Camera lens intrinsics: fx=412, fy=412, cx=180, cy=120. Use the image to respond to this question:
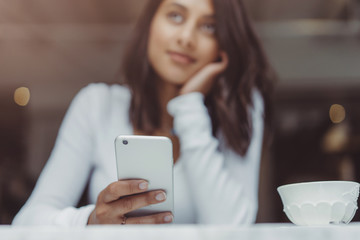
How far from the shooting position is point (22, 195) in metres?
2.53

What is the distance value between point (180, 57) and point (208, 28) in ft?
0.54

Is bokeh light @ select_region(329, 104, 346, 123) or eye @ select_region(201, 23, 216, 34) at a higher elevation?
eye @ select_region(201, 23, 216, 34)

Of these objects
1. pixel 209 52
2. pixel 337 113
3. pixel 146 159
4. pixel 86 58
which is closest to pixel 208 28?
pixel 209 52

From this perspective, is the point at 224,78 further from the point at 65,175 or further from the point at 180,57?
the point at 65,175

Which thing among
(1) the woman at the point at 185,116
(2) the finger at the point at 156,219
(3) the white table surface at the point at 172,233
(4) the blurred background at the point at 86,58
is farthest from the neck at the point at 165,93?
(3) the white table surface at the point at 172,233

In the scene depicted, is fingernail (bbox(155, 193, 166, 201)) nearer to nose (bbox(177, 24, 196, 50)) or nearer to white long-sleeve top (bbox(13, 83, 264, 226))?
white long-sleeve top (bbox(13, 83, 264, 226))

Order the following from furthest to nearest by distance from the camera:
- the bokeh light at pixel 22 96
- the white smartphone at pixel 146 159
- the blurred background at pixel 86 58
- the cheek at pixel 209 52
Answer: the bokeh light at pixel 22 96 → the blurred background at pixel 86 58 → the cheek at pixel 209 52 → the white smartphone at pixel 146 159

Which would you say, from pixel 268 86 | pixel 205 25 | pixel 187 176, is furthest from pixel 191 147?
→ pixel 268 86

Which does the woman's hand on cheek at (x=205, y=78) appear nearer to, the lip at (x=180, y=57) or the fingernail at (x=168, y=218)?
the lip at (x=180, y=57)

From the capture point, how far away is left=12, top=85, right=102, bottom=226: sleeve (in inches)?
48.5

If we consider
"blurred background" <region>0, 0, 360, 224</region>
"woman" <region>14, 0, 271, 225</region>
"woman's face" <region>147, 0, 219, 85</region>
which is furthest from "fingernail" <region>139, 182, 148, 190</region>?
"blurred background" <region>0, 0, 360, 224</region>

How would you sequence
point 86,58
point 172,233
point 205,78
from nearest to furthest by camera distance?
point 172,233 < point 205,78 < point 86,58

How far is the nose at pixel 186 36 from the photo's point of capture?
1.60 metres

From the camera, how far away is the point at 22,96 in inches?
103
